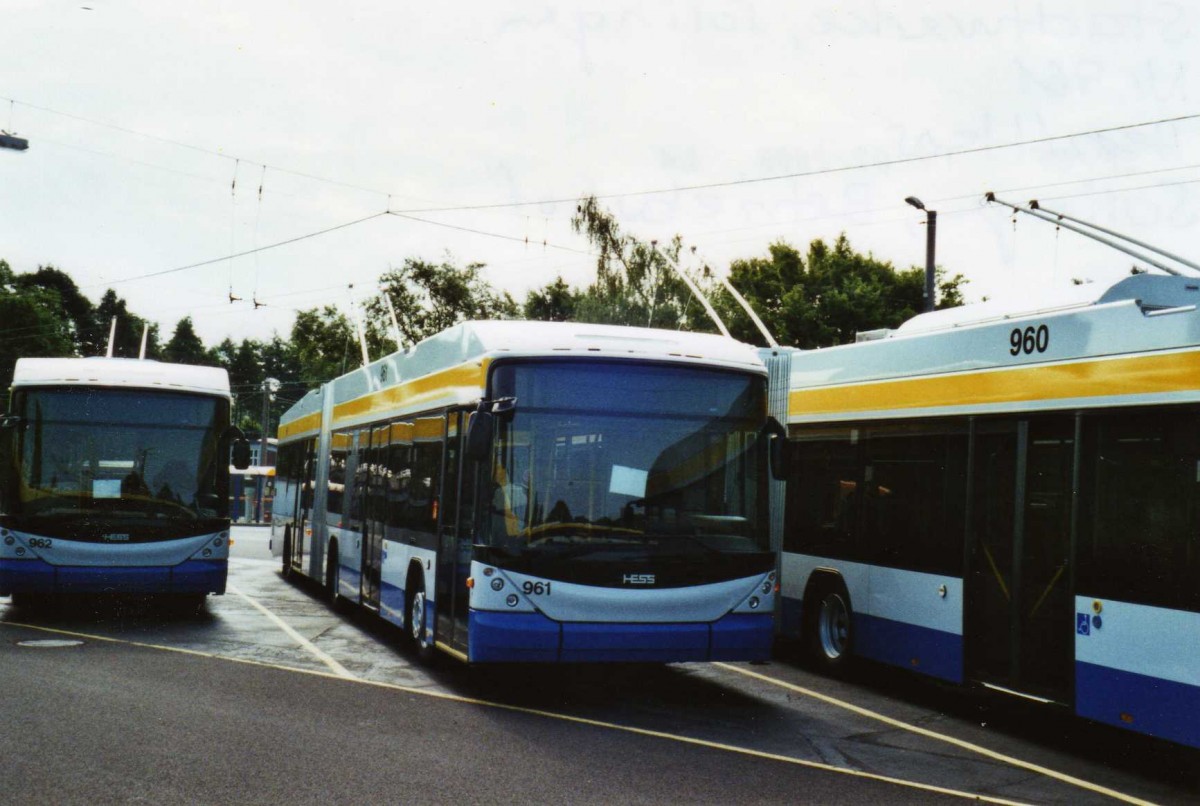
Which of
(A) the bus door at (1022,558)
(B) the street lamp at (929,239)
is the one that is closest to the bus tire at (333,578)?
(A) the bus door at (1022,558)

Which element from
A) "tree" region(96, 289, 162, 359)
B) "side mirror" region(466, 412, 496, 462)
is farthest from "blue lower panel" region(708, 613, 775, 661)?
"tree" region(96, 289, 162, 359)

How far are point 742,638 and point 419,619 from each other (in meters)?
3.41

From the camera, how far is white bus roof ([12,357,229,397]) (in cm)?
1574

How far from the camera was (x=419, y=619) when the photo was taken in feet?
41.2

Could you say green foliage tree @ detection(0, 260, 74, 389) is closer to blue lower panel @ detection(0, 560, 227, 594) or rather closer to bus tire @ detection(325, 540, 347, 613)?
bus tire @ detection(325, 540, 347, 613)

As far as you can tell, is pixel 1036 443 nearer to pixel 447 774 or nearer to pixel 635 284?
pixel 447 774

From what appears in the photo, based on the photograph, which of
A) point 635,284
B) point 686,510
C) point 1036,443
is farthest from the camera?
point 635,284

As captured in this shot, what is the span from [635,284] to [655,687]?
39.6m

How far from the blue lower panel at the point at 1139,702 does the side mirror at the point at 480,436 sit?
4285 mm

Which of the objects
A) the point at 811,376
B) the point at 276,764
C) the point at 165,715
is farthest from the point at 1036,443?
the point at 165,715

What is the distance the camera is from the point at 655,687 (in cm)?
1184

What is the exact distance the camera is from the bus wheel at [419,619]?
12.2 meters

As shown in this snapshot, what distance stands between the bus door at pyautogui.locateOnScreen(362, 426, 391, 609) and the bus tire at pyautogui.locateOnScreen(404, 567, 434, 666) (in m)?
1.54

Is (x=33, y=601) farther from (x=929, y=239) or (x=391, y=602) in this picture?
(x=929, y=239)
